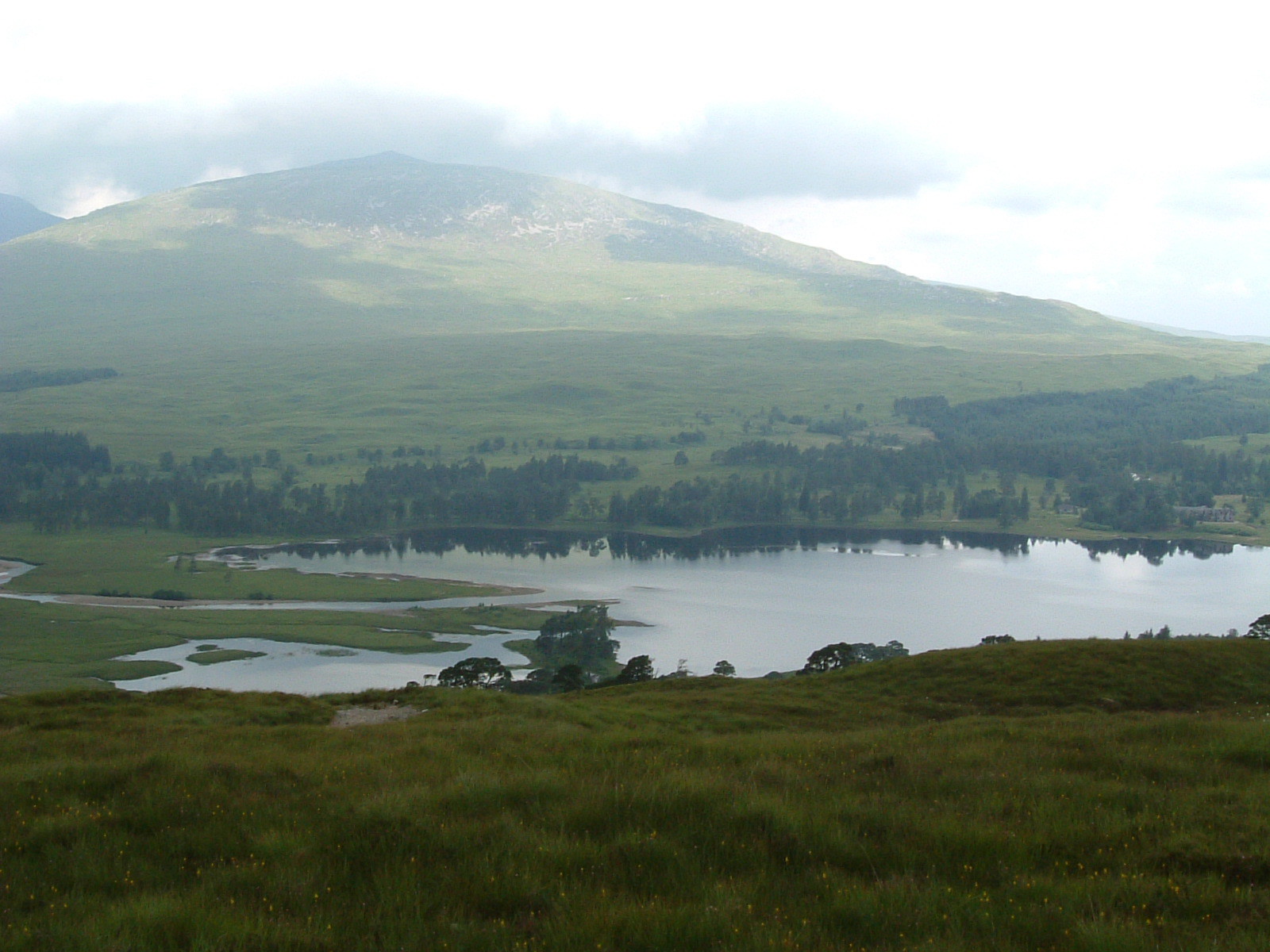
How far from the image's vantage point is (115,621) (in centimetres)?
9275

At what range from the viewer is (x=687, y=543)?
14950 cm

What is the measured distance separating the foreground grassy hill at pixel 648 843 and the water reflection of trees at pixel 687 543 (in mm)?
125588

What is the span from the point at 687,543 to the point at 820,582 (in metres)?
33.8

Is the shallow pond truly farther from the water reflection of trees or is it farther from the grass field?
the water reflection of trees

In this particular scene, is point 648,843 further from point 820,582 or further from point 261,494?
point 261,494

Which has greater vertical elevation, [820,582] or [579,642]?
[579,642]

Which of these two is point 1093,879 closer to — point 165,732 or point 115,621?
point 165,732

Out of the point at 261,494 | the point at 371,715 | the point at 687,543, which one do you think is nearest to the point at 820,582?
the point at 687,543

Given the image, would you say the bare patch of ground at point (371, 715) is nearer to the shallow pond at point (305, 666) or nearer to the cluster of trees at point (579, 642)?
the shallow pond at point (305, 666)

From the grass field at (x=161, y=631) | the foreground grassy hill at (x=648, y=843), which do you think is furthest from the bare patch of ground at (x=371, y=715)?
the grass field at (x=161, y=631)

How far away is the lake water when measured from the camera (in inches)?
3561

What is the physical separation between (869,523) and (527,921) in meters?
163

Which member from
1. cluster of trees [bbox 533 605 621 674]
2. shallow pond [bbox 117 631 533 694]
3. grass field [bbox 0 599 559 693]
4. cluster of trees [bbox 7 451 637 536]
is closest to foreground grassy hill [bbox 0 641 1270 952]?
shallow pond [bbox 117 631 533 694]

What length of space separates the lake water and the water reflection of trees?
473mm
